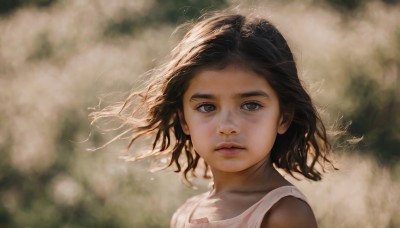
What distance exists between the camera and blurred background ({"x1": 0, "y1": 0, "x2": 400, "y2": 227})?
3492 millimetres

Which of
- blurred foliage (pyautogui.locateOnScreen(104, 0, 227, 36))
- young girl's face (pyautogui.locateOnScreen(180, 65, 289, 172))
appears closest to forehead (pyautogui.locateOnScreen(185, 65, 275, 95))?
young girl's face (pyautogui.locateOnScreen(180, 65, 289, 172))

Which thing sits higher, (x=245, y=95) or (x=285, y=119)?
(x=245, y=95)

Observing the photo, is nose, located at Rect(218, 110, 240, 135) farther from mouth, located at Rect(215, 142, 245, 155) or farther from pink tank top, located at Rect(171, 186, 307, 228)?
pink tank top, located at Rect(171, 186, 307, 228)

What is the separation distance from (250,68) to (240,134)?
18cm

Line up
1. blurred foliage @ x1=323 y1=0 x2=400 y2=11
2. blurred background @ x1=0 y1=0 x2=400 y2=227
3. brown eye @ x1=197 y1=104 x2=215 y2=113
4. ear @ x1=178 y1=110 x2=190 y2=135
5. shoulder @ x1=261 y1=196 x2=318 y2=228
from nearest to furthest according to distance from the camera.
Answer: shoulder @ x1=261 y1=196 x2=318 y2=228 → brown eye @ x1=197 y1=104 x2=215 y2=113 → ear @ x1=178 y1=110 x2=190 y2=135 → blurred background @ x1=0 y1=0 x2=400 y2=227 → blurred foliage @ x1=323 y1=0 x2=400 y2=11

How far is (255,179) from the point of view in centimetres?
237

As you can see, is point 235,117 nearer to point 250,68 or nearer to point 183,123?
point 250,68

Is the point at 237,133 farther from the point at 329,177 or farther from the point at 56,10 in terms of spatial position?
the point at 56,10

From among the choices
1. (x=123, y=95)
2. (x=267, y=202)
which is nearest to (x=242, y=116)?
(x=267, y=202)

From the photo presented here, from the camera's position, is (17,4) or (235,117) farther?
(17,4)

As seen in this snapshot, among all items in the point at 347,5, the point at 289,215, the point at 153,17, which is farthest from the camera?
the point at 153,17

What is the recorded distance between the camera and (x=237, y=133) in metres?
2.24

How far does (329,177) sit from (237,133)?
4.39 ft

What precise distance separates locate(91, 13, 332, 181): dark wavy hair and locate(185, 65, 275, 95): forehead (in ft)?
0.05
